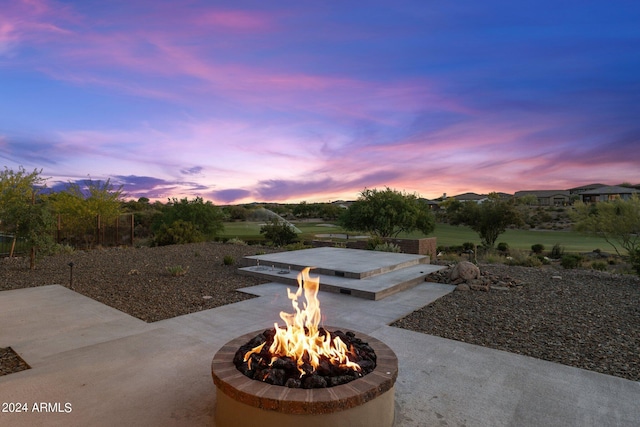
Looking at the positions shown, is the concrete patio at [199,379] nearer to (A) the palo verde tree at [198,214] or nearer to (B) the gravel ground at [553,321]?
(B) the gravel ground at [553,321]

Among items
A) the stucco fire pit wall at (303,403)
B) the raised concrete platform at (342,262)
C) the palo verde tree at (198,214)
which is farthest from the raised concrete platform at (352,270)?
the palo verde tree at (198,214)

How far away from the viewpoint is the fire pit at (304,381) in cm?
260

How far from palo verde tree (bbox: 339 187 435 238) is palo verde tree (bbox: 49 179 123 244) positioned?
568 inches

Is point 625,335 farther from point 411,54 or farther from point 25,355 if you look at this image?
point 411,54

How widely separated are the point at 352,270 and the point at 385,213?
13.5 meters

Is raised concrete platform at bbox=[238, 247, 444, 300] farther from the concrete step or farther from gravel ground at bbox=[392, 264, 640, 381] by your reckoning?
gravel ground at bbox=[392, 264, 640, 381]

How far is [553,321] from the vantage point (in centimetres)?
613

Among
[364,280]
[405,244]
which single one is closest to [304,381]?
[364,280]

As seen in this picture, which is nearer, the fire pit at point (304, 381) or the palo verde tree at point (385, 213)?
the fire pit at point (304, 381)

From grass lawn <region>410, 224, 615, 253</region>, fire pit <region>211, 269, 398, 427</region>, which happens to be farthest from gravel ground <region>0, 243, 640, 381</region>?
grass lawn <region>410, 224, 615, 253</region>

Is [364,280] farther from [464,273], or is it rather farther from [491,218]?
[491,218]

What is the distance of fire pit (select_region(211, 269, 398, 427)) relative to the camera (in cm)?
260

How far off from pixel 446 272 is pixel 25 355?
9167 millimetres

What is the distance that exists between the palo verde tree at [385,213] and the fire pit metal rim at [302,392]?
19.6 meters
